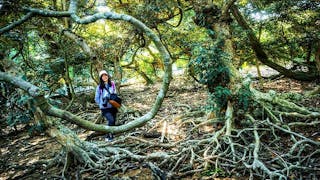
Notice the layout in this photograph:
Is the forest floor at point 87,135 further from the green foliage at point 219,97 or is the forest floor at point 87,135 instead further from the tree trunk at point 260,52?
the green foliage at point 219,97

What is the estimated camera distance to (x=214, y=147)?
552cm

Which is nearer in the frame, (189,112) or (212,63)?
(212,63)

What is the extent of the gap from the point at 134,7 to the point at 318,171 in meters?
Answer: 6.87

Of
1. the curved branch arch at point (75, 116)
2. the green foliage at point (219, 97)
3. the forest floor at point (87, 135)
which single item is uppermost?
the curved branch arch at point (75, 116)

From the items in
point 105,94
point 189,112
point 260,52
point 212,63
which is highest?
point 260,52

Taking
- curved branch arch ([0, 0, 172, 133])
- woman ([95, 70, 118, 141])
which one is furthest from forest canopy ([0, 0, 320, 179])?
woman ([95, 70, 118, 141])

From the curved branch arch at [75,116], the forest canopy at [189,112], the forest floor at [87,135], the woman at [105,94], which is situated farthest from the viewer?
the woman at [105,94]

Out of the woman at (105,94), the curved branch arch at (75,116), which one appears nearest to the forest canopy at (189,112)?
the curved branch arch at (75,116)

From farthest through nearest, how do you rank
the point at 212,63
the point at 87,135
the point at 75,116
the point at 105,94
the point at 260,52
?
the point at 260,52 → the point at 87,135 → the point at 105,94 → the point at 212,63 → the point at 75,116

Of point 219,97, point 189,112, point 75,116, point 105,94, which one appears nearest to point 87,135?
point 105,94

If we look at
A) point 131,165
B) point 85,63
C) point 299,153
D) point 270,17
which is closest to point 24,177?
point 131,165

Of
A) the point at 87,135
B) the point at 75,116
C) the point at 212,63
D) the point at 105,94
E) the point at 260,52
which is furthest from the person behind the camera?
the point at 260,52

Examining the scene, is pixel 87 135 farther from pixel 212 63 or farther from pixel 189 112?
pixel 212 63

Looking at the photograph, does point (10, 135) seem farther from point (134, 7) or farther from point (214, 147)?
point (214, 147)
